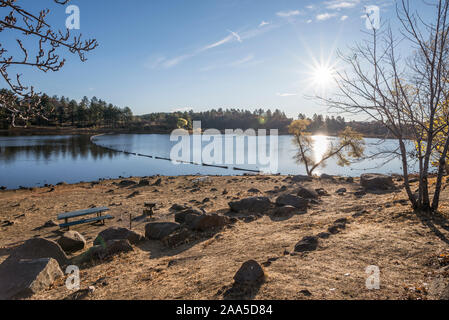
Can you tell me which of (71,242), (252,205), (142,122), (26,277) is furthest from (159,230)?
(142,122)

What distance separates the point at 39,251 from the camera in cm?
805

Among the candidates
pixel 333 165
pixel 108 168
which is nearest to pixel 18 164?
pixel 108 168

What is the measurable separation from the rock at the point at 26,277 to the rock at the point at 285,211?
29.1 feet

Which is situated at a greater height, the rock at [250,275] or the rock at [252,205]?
the rock at [250,275]

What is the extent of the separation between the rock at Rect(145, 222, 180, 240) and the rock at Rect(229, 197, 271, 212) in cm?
406

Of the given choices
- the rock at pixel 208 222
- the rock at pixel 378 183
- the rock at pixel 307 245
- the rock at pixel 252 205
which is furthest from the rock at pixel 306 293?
the rock at pixel 378 183

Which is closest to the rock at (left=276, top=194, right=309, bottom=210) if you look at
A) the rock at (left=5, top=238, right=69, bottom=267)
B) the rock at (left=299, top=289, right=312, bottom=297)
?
the rock at (left=299, top=289, right=312, bottom=297)

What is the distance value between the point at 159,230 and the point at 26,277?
4872 mm

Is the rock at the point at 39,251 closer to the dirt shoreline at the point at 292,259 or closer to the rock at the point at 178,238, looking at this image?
the dirt shoreline at the point at 292,259

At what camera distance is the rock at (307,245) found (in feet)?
23.9

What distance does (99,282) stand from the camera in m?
6.71

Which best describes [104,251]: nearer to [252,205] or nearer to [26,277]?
[26,277]

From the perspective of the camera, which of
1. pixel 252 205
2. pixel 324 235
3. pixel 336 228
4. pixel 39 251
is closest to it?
pixel 39 251
